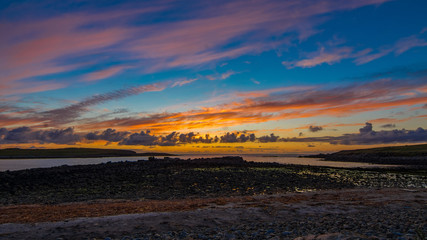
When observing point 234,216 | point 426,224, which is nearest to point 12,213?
point 234,216

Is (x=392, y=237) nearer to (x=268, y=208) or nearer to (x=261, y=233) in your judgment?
(x=261, y=233)

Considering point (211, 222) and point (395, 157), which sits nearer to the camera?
point (211, 222)

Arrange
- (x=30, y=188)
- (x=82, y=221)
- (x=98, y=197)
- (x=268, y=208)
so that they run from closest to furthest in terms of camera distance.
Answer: (x=82, y=221) → (x=268, y=208) → (x=98, y=197) → (x=30, y=188)

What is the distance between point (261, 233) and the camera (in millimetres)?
10484

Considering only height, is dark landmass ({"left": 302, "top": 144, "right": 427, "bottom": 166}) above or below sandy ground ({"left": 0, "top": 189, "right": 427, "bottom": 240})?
below

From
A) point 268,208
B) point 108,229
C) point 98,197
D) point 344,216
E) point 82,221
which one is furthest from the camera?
point 98,197

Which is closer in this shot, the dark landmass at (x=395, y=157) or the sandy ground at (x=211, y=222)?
the sandy ground at (x=211, y=222)

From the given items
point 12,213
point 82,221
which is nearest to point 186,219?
point 82,221

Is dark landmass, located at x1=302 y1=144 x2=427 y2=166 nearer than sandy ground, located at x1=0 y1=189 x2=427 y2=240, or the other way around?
sandy ground, located at x1=0 y1=189 x2=427 y2=240

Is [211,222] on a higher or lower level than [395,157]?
higher

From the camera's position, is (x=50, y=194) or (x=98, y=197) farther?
(x=50, y=194)

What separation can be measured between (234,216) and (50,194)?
19730 mm

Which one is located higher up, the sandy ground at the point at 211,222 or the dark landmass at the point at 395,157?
the sandy ground at the point at 211,222

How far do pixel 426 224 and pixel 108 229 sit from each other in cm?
1294
